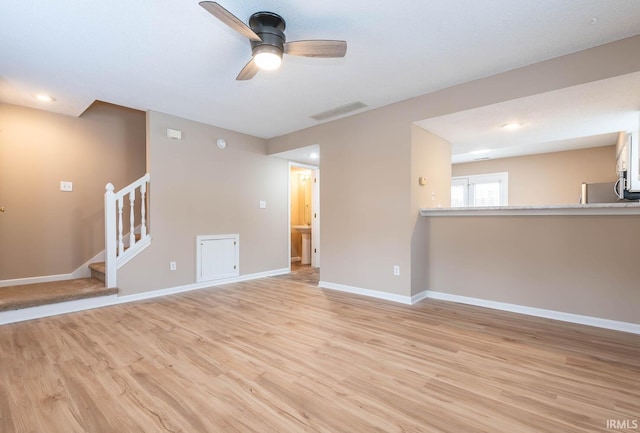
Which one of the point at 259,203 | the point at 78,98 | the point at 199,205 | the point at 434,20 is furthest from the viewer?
the point at 259,203

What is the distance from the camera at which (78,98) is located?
11.6 ft

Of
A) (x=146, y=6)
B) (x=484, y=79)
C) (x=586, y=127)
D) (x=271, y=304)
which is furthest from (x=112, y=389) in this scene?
(x=586, y=127)

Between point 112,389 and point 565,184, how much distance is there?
24.4ft

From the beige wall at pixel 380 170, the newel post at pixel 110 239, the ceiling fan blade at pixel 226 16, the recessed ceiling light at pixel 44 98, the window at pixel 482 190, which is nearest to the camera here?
the ceiling fan blade at pixel 226 16

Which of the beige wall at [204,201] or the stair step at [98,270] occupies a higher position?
the beige wall at [204,201]

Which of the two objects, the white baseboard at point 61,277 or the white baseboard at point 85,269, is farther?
the white baseboard at point 85,269

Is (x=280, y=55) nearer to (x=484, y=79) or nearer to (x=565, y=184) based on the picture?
(x=484, y=79)

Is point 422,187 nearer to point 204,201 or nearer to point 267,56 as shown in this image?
point 267,56

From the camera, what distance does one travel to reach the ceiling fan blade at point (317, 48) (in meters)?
2.08

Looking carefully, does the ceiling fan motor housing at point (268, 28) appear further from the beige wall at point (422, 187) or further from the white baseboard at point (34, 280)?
the white baseboard at point (34, 280)

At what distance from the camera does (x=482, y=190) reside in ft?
22.4

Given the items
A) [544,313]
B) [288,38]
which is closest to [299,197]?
[288,38]

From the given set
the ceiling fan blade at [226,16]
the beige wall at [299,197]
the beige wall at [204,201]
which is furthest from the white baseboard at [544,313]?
the beige wall at [299,197]

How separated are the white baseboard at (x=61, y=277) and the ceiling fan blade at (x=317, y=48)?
421cm
